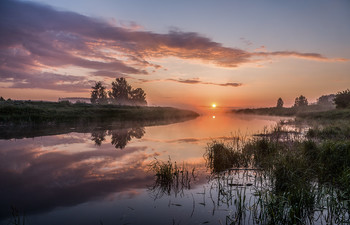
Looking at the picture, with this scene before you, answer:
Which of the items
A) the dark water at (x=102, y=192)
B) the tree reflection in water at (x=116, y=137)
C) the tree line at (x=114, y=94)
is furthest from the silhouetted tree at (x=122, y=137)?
the tree line at (x=114, y=94)

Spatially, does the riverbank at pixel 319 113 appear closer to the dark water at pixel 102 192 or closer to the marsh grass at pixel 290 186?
the marsh grass at pixel 290 186

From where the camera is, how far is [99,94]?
116 meters

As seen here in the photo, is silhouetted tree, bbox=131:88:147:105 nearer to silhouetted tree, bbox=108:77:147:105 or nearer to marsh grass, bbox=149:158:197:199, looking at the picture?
silhouetted tree, bbox=108:77:147:105

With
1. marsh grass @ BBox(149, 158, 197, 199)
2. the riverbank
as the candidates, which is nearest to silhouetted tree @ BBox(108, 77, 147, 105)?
the riverbank

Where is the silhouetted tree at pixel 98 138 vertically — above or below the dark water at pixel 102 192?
above

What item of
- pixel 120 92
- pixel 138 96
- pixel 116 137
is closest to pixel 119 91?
pixel 120 92

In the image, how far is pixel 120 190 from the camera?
9969 mm

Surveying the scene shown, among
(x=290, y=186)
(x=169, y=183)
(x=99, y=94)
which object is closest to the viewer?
(x=290, y=186)

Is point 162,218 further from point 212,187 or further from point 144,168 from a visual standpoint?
point 144,168

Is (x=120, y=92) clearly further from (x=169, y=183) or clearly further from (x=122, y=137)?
(x=169, y=183)

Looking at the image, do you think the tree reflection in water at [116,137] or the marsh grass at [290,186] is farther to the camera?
the tree reflection in water at [116,137]

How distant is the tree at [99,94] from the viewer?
4478 inches

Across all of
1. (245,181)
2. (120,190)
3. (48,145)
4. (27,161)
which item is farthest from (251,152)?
(48,145)

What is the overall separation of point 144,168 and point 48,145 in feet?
43.4
